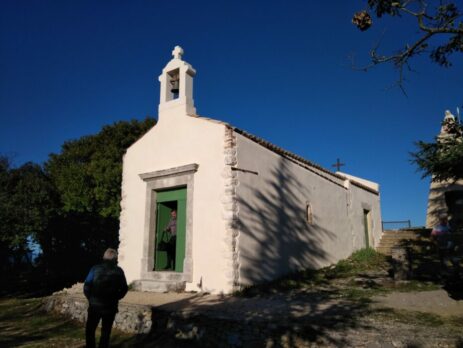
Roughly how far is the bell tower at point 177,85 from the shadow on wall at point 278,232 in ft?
10.2

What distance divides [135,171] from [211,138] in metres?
3.01

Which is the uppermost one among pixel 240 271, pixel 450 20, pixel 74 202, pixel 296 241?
pixel 450 20

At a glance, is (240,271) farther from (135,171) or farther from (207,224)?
(135,171)

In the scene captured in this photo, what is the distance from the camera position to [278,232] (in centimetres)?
949

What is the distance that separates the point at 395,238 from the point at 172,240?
10.5m

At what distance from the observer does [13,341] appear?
6.45 metres

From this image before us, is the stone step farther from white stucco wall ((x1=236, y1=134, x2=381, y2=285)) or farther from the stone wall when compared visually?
white stucco wall ((x1=236, y1=134, x2=381, y2=285))

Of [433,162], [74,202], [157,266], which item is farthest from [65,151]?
[433,162]

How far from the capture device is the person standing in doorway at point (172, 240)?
32.9ft

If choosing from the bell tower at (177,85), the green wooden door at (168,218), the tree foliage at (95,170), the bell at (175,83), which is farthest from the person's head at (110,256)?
the tree foliage at (95,170)

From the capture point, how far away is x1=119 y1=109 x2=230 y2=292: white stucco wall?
27.3ft

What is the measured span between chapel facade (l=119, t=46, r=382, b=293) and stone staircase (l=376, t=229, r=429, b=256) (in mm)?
4163

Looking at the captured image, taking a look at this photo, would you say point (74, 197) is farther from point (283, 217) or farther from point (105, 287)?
point (105, 287)

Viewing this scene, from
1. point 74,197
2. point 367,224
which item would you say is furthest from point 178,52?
point 367,224
